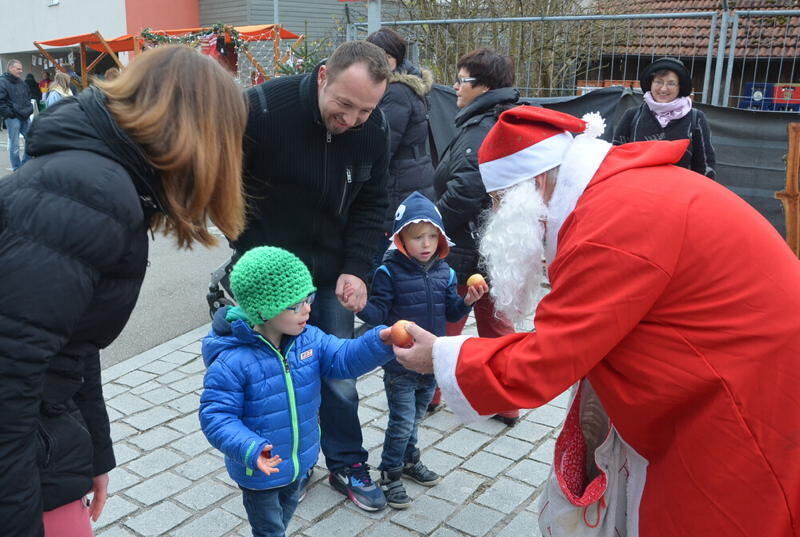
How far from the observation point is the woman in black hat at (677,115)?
5633 mm

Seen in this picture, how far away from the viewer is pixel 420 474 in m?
3.54

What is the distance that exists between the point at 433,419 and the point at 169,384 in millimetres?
1805

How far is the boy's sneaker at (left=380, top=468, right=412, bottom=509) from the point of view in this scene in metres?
3.34

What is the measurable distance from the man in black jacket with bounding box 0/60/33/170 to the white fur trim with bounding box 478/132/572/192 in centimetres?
1486

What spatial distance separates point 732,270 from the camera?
169 cm

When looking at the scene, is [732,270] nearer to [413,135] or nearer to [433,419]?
[433,419]

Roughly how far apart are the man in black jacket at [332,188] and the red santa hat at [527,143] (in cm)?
95

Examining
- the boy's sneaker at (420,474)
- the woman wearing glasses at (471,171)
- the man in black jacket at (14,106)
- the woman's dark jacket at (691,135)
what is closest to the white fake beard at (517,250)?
the boy's sneaker at (420,474)

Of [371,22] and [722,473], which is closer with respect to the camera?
[722,473]

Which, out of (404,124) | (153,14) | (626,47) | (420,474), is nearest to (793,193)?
(626,47)

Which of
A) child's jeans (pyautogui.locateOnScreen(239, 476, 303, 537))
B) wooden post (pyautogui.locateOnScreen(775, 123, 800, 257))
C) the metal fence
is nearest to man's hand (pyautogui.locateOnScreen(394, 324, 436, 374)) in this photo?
child's jeans (pyautogui.locateOnScreen(239, 476, 303, 537))

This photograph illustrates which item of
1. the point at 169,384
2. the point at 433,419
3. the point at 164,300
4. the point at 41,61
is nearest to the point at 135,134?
the point at 433,419

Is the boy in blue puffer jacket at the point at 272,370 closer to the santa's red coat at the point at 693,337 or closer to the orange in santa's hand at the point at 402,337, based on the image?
the orange in santa's hand at the point at 402,337

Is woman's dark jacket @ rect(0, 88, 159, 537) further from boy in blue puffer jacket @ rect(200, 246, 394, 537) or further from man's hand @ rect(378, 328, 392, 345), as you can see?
man's hand @ rect(378, 328, 392, 345)
